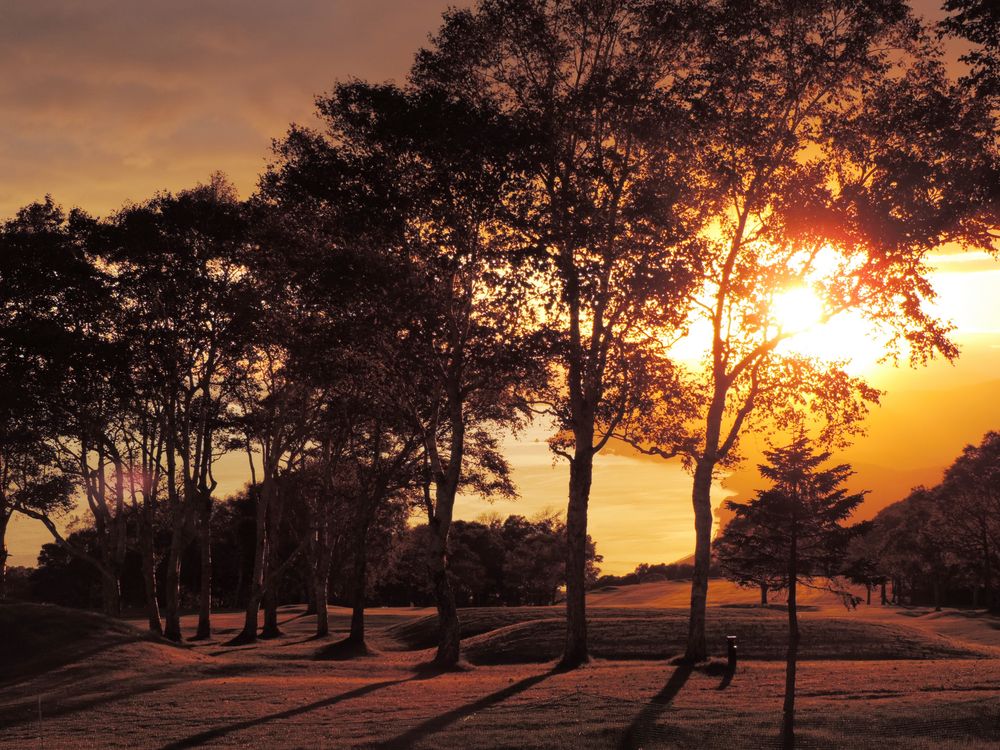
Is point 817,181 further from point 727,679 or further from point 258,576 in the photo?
point 258,576

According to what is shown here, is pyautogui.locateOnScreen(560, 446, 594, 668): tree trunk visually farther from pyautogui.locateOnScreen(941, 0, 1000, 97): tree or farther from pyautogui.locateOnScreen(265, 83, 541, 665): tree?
pyautogui.locateOnScreen(941, 0, 1000, 97): tree

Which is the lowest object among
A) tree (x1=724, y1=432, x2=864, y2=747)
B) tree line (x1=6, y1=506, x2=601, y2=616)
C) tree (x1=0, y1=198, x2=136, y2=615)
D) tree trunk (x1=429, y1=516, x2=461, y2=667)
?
tree line (x1=6, y1=506, x2=601, y2=616)

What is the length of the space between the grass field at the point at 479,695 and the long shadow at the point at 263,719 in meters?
0.09

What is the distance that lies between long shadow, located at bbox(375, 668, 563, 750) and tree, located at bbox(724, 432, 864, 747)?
820 cm

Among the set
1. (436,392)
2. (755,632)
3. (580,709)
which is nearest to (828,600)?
(755,632)

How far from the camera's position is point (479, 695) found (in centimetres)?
2869

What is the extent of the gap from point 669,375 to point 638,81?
36.3 ft

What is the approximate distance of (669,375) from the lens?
1422 inches

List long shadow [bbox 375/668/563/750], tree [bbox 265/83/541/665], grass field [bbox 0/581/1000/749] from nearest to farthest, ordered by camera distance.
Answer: long shadow [bbox 375/668/563/750] → grass field [bbox 0/581/1000/749] → tree [bbox 265/83/541/665]

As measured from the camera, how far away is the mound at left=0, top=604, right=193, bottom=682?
34.1m

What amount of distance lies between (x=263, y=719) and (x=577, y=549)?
13389 mm

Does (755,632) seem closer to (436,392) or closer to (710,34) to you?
(436,392)

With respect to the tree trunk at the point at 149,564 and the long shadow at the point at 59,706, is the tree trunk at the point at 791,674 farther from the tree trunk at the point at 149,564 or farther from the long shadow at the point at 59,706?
the tree trunk at the point at 149,564

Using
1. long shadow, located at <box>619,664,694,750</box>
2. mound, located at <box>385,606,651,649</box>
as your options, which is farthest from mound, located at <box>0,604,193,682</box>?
mound, located at <box>385,606,651,649</box>
